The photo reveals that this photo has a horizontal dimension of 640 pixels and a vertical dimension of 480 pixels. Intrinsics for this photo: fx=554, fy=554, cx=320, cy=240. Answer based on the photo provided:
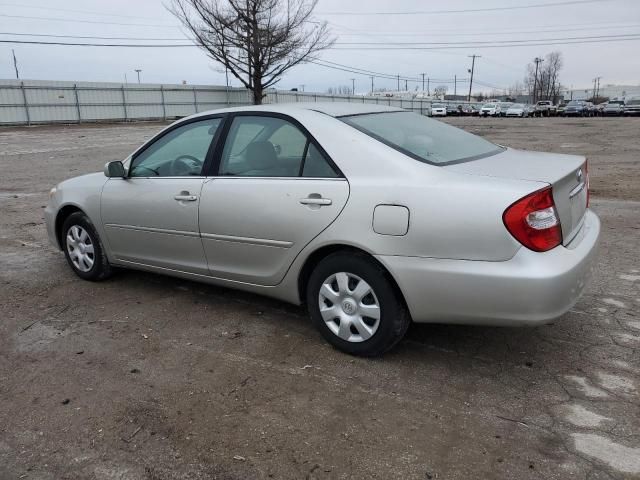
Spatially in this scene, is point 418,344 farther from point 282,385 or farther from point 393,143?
point 393,143

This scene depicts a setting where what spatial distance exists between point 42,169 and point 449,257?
502 inches

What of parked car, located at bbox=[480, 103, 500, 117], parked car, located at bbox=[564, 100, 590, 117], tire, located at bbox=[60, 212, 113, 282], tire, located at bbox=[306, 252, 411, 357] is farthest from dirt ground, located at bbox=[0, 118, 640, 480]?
parked car, located at bbox=[564, 100, 590, 117]

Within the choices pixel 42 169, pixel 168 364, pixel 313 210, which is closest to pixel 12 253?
pixel 168 364

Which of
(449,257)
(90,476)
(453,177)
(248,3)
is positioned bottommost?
(90,476)

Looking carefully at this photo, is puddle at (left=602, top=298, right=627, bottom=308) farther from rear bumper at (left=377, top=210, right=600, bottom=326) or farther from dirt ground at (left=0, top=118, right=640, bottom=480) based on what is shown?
rear bumper at (left=377, top=210, right=600, bottom=326)

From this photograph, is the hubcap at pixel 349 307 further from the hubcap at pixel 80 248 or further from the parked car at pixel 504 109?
the parked car at pixel 504 109

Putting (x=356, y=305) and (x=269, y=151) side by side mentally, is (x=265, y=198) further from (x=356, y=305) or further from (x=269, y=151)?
(x=356, y=305)

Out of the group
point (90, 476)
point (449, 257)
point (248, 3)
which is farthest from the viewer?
point (248, 3)

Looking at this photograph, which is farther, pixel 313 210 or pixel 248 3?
pixel 248 3

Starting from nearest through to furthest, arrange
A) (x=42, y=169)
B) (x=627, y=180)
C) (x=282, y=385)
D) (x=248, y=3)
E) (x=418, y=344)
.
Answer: (x=282, y=385)
(x=418, y=344)
(x=627, y=180)
(x=42, y=169)
(x=248, y=3)

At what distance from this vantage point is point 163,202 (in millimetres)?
4223

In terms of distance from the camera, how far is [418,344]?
368 centimetres

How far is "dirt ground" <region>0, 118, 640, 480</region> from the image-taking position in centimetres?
252

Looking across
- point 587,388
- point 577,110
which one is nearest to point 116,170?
point 587,388
